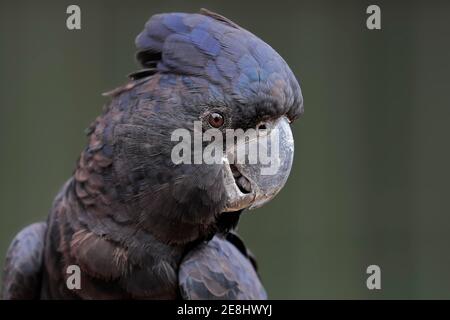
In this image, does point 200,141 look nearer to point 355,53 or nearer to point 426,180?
point 355,53

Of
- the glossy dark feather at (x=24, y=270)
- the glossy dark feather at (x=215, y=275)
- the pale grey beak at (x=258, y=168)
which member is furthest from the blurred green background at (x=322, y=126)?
the pale grey beak at (x=258, y=168)

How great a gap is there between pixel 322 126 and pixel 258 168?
315 centimetres

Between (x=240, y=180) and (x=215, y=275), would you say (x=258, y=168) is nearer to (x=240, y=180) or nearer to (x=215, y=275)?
(x=240, y=180)

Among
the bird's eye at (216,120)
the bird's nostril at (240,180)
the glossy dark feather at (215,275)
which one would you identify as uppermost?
the bird's eye at (216,120)

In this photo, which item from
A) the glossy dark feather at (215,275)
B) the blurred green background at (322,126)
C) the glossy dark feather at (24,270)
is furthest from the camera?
the blurred green background at (322,126)

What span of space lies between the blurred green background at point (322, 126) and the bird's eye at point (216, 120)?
9.76ft

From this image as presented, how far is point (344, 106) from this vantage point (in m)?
5.38

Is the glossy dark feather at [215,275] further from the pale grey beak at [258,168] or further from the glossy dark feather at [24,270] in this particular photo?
the glossy dark feather at [24,270]

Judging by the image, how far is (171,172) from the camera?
2316 mm

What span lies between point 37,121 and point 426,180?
3.00 m

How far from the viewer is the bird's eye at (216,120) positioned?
90.8 inches

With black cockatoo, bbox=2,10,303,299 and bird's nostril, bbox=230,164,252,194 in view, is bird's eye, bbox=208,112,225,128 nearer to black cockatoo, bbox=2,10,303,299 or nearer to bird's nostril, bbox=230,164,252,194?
black cockatoo, bbox=2,10,303,299

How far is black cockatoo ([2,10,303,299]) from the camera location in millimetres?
2318
